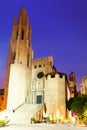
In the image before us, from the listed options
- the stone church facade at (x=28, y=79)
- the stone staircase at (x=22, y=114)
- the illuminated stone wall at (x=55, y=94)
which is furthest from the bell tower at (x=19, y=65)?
the illuminated stone wall at (x=55, y=94)

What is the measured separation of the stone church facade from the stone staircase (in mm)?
3248

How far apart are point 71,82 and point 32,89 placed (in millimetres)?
26683

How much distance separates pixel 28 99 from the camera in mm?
41375

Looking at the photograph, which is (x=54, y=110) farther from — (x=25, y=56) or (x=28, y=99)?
(x=25, y=56)

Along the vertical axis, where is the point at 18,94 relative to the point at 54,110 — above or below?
above

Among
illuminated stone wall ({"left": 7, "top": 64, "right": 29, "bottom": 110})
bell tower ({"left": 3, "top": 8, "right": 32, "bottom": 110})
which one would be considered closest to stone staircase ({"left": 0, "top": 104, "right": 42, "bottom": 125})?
illuminated stone wall ({"left": 7, "top": 64, "right": 29, "bottom": 110})

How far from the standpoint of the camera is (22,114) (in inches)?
1271

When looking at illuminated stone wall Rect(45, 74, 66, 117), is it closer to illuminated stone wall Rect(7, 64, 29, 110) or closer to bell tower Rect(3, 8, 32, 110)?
illuminated stone wall Rect(7, 64, 29, 110)

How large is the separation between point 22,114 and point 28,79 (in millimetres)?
11907

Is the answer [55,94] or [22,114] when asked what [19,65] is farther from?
[22,114]

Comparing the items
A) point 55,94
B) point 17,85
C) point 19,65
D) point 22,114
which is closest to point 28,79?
point 17,85

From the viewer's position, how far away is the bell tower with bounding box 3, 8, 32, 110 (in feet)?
132

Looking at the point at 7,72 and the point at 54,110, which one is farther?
the point at 7,72

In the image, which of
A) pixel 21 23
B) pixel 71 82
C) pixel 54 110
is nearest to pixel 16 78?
pixel 54 110
